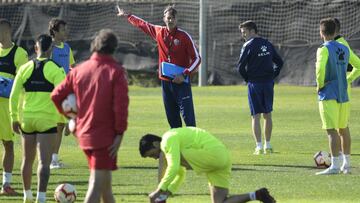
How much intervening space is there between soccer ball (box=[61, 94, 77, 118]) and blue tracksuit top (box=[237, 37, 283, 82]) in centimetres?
823

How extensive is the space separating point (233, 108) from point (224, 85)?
9301 millimetres

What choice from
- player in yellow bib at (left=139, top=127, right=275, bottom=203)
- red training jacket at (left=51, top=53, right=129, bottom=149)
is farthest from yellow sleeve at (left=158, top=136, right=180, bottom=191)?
red training jacket at (left=51, top=53, right=129, bottom=149)

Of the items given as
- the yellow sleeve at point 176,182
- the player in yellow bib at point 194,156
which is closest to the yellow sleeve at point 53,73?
the player in yellow bib at point 194,156

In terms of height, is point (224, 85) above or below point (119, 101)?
below

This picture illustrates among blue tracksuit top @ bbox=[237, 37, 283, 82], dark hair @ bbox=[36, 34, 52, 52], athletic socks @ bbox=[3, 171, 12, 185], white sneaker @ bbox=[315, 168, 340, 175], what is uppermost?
dark hair @ bbox=[36, 34, 52, 52]

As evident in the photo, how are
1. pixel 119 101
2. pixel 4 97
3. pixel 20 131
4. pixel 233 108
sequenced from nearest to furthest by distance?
pixel 119 101 < pixel 20 131 < pixel 4 97 < pixel 233 108

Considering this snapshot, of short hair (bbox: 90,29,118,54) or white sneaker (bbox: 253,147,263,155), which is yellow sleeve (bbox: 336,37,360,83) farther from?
short hair (bbox: 90,29,118,54)

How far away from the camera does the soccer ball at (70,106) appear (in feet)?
32.2

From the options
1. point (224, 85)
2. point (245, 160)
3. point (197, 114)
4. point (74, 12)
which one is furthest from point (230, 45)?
point (245, 160)

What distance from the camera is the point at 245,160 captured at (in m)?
16.9

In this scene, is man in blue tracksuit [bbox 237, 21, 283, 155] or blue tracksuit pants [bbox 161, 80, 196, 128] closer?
blue tracksuit pants [bbox 161, 80, 196, 128]

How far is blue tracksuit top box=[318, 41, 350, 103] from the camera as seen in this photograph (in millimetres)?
14602

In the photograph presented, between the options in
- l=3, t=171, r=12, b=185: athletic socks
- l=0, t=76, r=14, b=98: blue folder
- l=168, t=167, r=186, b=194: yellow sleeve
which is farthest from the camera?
l=0, t=76, r=14, b=98: blue folder

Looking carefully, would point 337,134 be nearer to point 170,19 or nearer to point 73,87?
point 170,19
